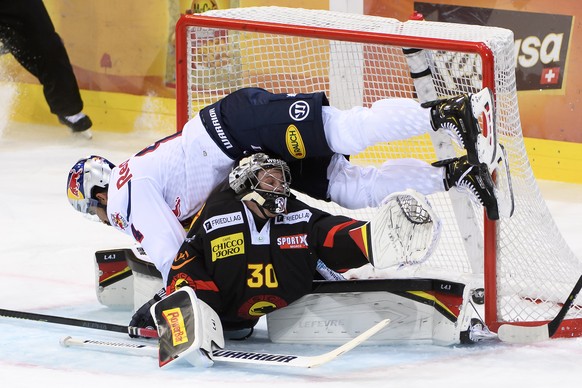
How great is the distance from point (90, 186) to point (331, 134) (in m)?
0.84

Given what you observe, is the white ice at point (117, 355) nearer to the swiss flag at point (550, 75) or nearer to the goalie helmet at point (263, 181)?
the goalie helmet at point (263, 181)

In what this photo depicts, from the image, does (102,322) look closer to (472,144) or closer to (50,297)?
(50,297)

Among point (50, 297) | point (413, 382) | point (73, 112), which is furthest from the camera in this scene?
point (73, 112)

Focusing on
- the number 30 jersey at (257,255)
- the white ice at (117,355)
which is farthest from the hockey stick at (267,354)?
the number 30 jersey at (257,255)

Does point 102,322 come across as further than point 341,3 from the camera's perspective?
No

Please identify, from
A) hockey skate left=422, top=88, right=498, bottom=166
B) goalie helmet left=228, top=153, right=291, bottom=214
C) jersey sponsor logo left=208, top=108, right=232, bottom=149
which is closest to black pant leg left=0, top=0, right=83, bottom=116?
jersey sponsor logo left=208, top=108, right=232, bottom=149

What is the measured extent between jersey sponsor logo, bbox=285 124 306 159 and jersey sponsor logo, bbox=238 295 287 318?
1.46 ft

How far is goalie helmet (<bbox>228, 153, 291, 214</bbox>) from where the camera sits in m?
3.60

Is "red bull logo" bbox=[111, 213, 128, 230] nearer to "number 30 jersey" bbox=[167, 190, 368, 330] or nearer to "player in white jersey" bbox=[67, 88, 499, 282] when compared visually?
"player in white jersey" bbox=[67, 88, 499, 282]

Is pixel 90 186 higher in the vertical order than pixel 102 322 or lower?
higher

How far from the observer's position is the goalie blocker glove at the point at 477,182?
11.5 feet

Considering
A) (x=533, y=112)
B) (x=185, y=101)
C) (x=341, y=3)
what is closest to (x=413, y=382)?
(x=185, y=101)

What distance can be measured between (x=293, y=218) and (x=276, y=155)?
244 millimetres

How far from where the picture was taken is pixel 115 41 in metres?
7.93
